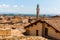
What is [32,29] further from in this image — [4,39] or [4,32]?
[4,39]

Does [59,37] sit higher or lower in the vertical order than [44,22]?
lower

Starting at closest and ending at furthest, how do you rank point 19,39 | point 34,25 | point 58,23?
point 19,39, point 58,23, point 34,25

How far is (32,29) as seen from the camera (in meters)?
21.5

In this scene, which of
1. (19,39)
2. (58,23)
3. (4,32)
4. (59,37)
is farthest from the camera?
(58,23)

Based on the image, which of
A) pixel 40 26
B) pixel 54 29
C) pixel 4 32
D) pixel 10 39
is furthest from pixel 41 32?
pixel 10 39

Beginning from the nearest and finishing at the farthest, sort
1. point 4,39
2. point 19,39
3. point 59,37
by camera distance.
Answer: point 4,39 → point 19,39 → point 59,37

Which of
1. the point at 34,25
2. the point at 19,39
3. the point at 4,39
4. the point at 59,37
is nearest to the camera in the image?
the point at 4,39

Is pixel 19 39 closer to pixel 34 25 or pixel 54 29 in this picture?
pixel 54 29

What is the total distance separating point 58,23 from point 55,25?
36.6 inches

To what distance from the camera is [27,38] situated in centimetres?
1332

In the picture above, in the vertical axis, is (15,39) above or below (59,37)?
above

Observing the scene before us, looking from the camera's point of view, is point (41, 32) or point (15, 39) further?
point (41, 32)

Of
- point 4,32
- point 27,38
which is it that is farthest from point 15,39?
point 4,32

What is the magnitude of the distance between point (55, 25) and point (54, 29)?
638 millimetres
